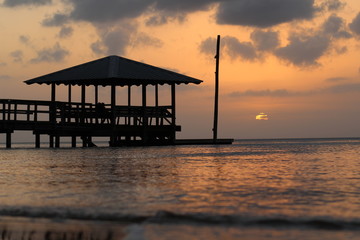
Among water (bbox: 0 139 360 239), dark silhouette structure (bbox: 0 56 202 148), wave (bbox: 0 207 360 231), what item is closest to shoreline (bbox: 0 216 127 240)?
water (bbox: 0 139 360 239)

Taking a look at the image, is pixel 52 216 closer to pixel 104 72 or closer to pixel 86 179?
pixel 86 179

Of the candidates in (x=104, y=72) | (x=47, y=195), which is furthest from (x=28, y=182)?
(x=104, y=72)

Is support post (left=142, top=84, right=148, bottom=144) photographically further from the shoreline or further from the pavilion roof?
the shoreline

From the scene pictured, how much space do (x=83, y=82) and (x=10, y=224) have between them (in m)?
25.7

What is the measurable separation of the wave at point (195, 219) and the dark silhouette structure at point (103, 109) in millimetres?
21614

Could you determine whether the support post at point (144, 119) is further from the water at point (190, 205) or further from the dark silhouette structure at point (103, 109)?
the water at point (190, 205)

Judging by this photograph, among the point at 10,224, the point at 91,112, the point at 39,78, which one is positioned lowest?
the point at 10,224

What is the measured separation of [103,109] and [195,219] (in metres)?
24.4

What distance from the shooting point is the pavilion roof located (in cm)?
2962

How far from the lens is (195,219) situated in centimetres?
685

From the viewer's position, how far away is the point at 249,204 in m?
8.06

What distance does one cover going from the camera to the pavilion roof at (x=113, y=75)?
2962cm

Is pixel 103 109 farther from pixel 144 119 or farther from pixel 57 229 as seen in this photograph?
pixel 57 229

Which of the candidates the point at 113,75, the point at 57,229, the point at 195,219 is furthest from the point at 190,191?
the point at 113,75
